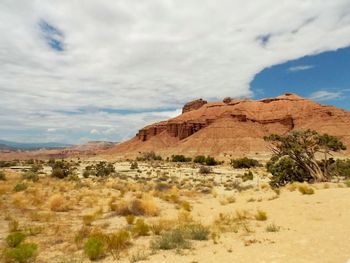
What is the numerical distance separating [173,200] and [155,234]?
9303 millimetres

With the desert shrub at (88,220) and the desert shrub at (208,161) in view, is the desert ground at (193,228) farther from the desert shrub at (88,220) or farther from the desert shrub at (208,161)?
the desert shrub at (208,161)

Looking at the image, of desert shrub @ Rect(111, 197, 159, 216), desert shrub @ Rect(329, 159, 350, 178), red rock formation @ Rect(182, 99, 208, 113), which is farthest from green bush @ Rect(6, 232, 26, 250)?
red rock formation @ Rect(182, 99, 208, 113)

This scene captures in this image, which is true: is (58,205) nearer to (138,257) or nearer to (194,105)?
(138,257)

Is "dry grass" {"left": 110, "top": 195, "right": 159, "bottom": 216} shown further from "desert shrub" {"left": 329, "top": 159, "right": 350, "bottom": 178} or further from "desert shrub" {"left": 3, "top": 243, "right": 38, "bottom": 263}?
"desert shrub" {"left": 329, "top": 159, "right": 350, "bottom": 178}

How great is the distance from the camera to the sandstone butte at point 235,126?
391 ft

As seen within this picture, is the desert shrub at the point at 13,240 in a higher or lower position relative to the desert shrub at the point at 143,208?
lower

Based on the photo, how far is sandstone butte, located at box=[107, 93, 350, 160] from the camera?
119 metres

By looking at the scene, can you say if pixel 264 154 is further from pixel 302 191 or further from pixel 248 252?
pixel 248 252

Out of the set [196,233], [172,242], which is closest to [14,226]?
[172,242]

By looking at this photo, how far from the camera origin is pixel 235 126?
433 ft

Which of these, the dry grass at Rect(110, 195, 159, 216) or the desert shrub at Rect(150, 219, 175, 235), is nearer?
the desert shrub at Rect(150, 219, 175, 235)

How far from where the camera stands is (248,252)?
943cm

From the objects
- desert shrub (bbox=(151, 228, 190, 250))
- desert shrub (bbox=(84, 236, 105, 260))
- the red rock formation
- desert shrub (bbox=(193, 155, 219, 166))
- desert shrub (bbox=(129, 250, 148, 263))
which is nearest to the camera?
desert shrub (bbox=(129, 250, 148, 263))

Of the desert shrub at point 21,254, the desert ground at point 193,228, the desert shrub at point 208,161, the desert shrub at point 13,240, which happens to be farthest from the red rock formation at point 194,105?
the desert shrub at point 21,254
